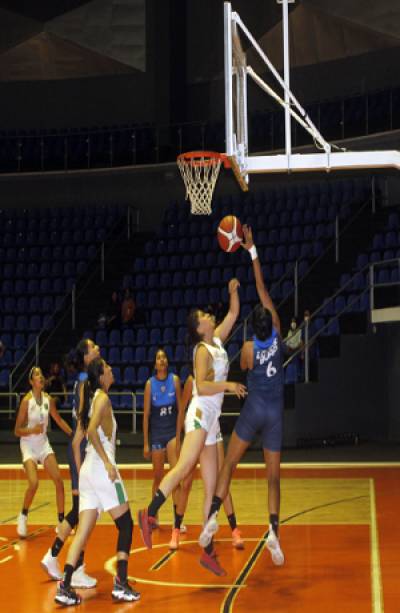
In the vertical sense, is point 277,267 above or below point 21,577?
above

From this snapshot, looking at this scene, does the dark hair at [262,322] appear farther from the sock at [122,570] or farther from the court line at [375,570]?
the sock at [122,570]

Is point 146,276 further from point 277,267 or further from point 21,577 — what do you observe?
point 21,577

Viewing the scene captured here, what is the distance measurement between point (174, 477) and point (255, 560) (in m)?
1.49

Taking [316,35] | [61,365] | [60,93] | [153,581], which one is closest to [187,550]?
[153,581]

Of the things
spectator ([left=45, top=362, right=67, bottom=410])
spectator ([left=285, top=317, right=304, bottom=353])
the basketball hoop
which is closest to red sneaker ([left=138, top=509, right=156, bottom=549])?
the basketball hoop

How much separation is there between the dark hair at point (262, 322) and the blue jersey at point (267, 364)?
5cm

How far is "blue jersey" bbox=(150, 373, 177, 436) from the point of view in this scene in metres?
11.3

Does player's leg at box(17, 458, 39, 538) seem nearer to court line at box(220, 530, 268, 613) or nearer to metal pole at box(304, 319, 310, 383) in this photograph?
court line at box(220, 530, 268, 613)

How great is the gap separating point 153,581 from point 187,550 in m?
1.36

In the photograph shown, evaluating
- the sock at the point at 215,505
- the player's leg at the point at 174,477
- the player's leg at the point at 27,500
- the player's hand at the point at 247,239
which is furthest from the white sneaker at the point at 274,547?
the player's leg at the point at 27,500

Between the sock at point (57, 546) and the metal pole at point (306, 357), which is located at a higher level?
the metal pole at point (306, 357)

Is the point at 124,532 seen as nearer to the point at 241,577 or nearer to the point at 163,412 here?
the point at 241,577

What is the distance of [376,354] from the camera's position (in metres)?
21.7

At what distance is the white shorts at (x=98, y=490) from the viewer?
25.6 ft
